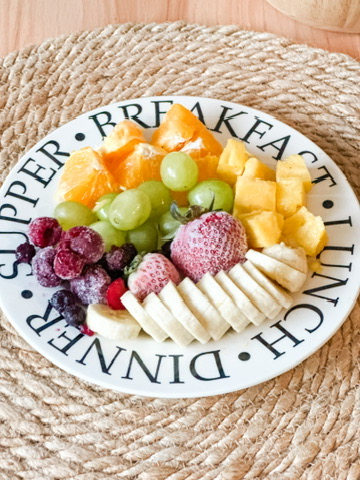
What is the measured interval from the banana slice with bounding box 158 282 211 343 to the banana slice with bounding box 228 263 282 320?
0.13m

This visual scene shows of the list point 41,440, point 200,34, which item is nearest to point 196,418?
point 41,440

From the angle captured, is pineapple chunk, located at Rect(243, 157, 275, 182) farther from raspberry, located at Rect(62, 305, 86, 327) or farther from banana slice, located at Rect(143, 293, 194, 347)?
raspberry, located at Rect(62, 305, 86, 327)

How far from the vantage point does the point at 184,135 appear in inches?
69.7

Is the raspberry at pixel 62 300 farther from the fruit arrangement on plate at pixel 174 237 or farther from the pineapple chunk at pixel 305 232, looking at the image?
the pineapple chunk at pixel 305 232

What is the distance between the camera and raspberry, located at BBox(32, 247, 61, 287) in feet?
5.15

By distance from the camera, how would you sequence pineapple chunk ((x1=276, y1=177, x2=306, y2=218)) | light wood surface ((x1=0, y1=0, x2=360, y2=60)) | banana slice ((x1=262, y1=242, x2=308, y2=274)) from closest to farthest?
banana slice ((x1=262, y1=242, x2=308, y2=274))
pineapple chunk ((x1=276, y1=177, x2=306, y2=218))
light wood surface ((x1=0, y1=0, x2=360, y2=60))

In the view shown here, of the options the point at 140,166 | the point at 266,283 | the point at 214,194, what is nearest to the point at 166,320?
the point at 266,283

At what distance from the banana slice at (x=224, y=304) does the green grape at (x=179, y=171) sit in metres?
0.28

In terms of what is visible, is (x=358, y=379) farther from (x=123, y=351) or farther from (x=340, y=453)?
(x=123, y=351)

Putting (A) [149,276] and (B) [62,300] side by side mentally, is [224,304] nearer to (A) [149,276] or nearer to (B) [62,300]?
(A) [149,276]

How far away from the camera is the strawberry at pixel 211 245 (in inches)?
61.0

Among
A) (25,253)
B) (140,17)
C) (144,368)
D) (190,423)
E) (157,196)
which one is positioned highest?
(140,17)

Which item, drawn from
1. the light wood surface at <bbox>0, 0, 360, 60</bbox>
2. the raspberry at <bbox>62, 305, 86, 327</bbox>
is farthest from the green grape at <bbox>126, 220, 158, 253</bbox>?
the light wood surface at <bbox>0, 0, 360, 60</bbox>

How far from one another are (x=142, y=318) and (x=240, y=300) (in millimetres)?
223
